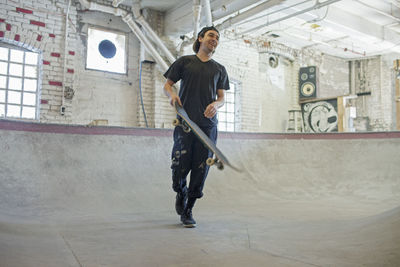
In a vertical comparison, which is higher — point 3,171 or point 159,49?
point 159,49

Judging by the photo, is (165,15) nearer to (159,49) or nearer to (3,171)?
(159,49)

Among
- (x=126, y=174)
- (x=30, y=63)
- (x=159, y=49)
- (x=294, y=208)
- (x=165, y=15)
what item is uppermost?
(x=165, y=15)

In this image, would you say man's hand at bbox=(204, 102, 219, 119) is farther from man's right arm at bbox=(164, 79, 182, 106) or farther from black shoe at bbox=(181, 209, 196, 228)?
black shoe at bbox=(181, 209, 196, 228)

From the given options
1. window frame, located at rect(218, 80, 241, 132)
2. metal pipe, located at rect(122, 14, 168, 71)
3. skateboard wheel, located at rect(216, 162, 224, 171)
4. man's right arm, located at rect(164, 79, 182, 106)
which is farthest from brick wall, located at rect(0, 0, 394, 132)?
skateboard wheel, located at rect(216, 162, 224, 171)

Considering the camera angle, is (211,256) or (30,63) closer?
(211,256)

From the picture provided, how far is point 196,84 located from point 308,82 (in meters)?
8.97

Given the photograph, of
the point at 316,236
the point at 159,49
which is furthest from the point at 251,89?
the point at 316,236

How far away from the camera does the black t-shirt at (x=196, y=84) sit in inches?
95.3

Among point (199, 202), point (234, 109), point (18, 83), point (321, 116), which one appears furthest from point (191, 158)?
point (321, 116)

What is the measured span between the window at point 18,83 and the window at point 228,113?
4428 mm

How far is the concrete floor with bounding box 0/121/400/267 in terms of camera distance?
1.58 meters

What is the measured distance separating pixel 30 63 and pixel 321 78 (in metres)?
8.90

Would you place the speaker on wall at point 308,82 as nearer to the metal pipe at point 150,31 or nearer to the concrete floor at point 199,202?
the metal pipe at point 150,31

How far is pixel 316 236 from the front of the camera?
6.48 feet
